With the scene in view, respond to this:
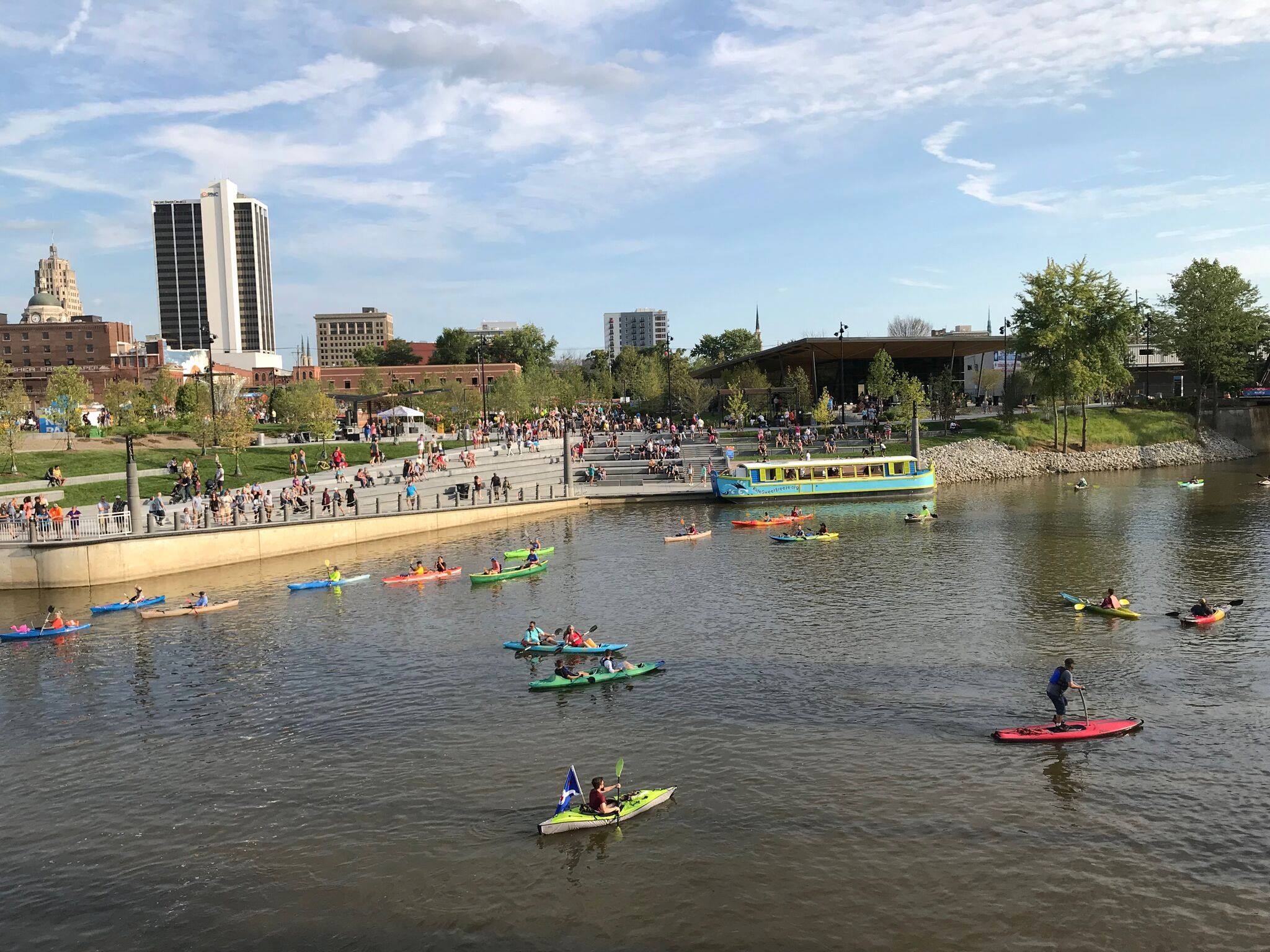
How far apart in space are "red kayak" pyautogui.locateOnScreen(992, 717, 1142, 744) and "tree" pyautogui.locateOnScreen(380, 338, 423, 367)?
164419 millimetres

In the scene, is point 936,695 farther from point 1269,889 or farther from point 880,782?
point 1269,889

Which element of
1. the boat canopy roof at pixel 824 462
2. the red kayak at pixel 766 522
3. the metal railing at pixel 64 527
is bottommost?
the red kayak at pixel 766 522

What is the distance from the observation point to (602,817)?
17281mm

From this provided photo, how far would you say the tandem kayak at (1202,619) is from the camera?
2890cm

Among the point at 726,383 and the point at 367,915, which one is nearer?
the point at 367,915

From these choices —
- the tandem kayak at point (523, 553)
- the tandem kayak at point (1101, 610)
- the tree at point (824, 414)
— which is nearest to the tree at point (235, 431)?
the tandem kayak at point (523, 553)

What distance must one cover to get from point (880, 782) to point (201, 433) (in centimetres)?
5414

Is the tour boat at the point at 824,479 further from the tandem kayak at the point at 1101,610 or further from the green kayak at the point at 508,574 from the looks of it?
the tandem kayak at the point at 1101,610

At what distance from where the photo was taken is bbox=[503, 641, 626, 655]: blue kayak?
28.0 m

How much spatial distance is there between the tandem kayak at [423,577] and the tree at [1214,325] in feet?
254

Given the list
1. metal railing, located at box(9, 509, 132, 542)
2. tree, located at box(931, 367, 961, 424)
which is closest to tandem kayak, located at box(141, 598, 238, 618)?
metal railing, located at box(9, 509, 132, 542)

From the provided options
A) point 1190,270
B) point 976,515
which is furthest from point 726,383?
point 976,515

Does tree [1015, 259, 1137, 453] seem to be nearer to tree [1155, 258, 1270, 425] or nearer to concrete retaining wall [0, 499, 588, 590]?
tree [1155, 258, 1270, 425]

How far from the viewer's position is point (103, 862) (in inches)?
665
